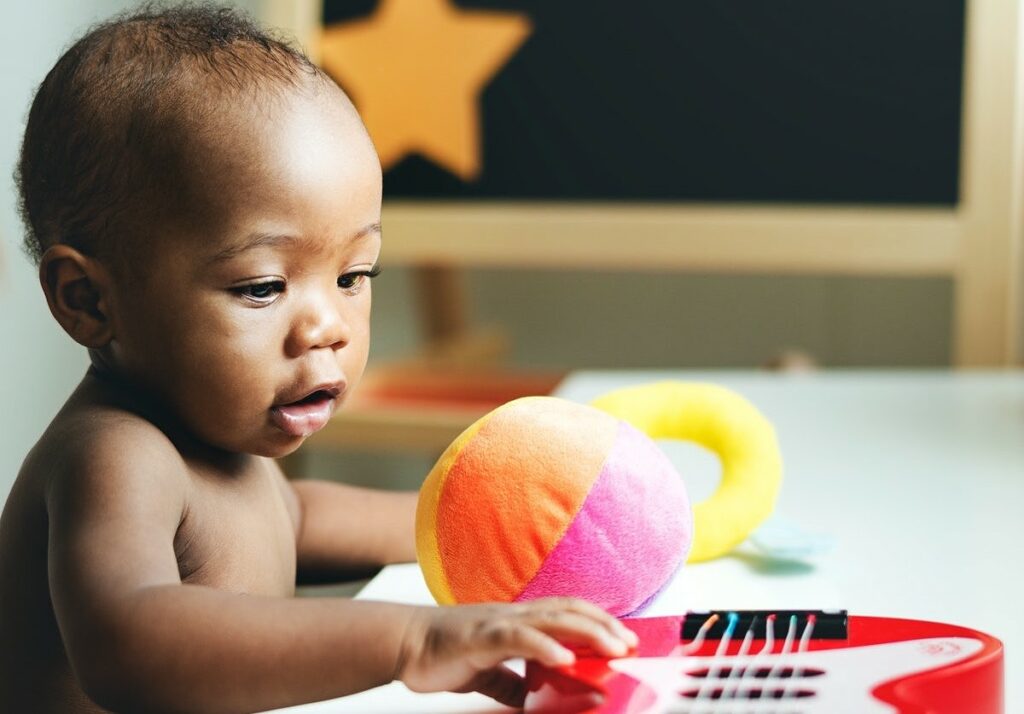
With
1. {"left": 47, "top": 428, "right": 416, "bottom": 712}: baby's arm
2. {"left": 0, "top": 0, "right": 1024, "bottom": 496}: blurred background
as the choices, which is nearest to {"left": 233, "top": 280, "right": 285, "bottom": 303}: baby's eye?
{"left": 47, "top": 428, "right": 416, "bottom": 712}: baby's arm

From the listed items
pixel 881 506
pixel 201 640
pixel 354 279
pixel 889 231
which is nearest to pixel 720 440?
pixel 881 506

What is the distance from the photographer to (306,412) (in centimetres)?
49

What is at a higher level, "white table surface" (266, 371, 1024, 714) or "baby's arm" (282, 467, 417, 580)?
"baby's arm" (282, 467, 417, 580)

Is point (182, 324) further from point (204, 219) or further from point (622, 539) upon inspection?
point (622, 539)

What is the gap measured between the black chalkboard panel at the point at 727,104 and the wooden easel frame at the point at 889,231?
0.06 feet

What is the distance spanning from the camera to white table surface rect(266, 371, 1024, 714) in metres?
0.56

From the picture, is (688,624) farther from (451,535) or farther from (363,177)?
(363,177)

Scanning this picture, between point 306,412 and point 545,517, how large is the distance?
0.35 ft

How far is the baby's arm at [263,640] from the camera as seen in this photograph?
380 millimetres

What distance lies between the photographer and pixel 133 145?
0.45 meters

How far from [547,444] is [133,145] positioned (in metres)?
0.19

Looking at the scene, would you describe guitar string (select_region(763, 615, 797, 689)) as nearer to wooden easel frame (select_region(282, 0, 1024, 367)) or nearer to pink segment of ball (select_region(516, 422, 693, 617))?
pink segment of ball (select_region(516, 422, 693, 617))

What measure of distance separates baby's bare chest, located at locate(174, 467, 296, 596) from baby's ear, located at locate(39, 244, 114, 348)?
0.07 m

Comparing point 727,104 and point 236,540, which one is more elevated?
point 727,104
